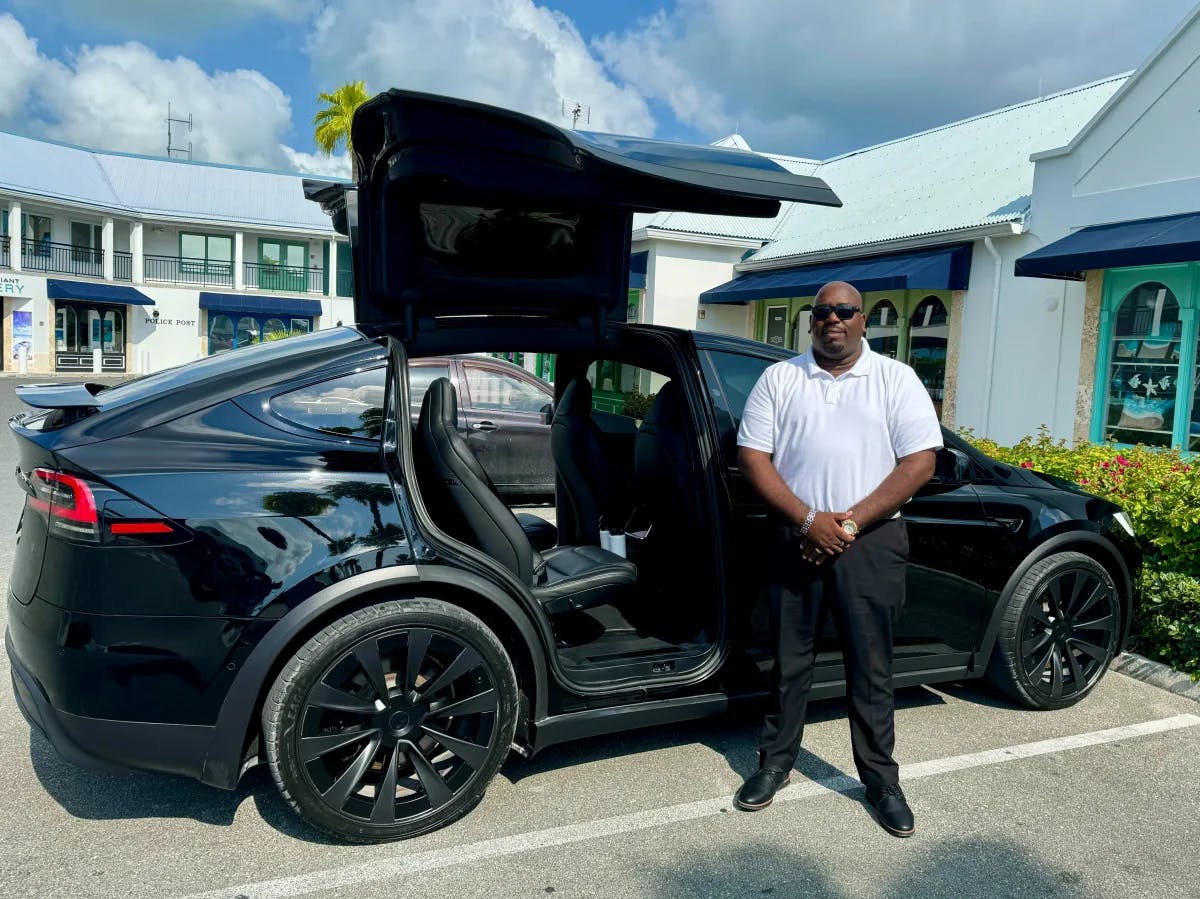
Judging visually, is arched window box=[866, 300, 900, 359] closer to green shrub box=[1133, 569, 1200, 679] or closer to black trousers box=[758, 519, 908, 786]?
green shrub box=[1133, 569, 1200, 679]

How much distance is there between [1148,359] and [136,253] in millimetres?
37918

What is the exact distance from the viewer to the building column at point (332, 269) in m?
41.4

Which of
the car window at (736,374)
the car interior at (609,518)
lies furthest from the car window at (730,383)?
the car interior at (609,518)

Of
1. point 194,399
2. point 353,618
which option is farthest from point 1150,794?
point 194,399

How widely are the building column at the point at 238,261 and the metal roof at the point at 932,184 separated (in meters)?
26.8

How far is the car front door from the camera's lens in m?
8.52

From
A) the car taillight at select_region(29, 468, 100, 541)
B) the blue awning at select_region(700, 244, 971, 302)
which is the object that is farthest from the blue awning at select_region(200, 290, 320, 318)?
the car taillight at select_region(29, 468, 100, 541)

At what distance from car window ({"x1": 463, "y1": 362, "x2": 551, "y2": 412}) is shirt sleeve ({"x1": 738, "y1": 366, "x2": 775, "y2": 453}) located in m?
5.27

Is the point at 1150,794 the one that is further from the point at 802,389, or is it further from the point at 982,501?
the point at 802,389

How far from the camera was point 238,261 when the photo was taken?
3941 cm

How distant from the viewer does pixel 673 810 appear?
3.20 metres

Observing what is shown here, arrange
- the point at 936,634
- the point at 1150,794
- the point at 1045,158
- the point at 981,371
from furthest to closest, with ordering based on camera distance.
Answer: the point at 981,371 → the point at 1045,158 → the point at 936,634 → the point at 1150,794

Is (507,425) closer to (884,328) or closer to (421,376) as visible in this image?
(421,376)

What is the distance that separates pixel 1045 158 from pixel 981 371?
280cm
